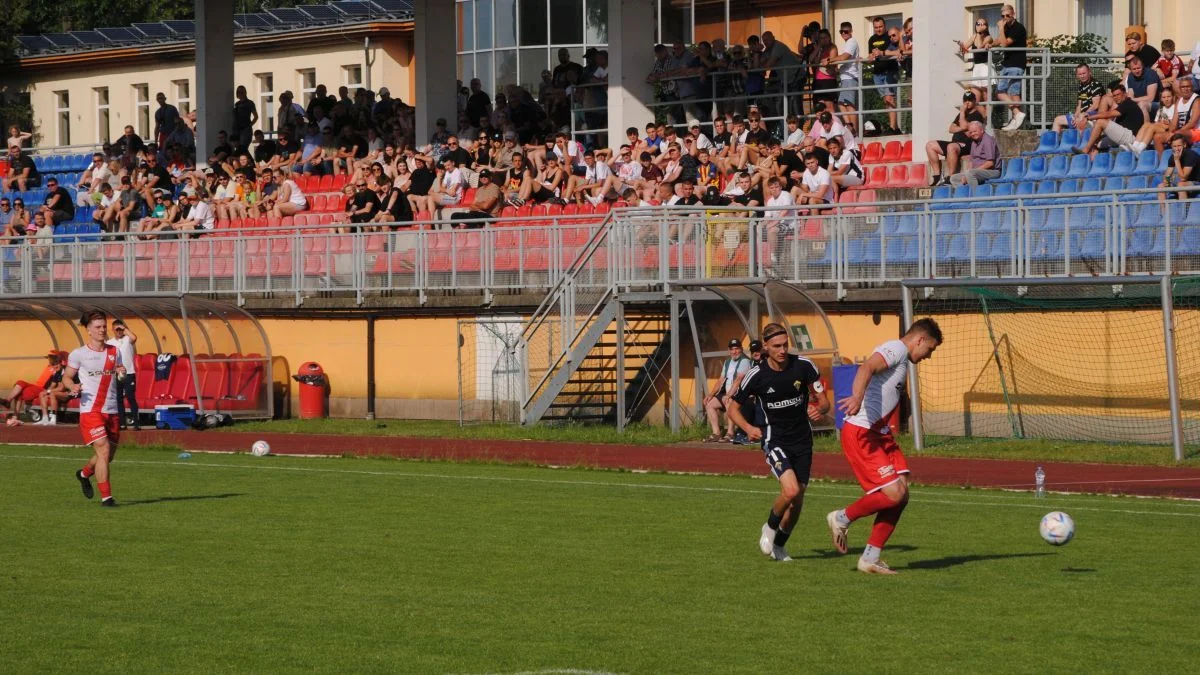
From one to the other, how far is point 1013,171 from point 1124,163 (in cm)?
221

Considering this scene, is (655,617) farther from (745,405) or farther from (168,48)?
(168,48)

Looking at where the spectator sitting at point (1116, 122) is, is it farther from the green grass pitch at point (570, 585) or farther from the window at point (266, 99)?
the window at point (266, 99)

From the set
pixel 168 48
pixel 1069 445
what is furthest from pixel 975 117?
pixel 168 48

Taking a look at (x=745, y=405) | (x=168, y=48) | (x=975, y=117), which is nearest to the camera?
(x=745, y=405)

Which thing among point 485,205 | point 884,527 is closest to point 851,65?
point 485,205

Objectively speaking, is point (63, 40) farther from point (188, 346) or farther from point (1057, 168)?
point (1057, 168)

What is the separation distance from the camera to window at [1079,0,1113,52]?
129 ft

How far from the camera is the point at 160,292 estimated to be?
33250 mm

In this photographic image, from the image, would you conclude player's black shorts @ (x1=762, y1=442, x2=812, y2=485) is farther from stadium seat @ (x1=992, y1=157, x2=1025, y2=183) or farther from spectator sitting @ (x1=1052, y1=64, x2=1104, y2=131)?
spectator sitting @ (x1=1052, y1=64, x2=1104, y2=131)

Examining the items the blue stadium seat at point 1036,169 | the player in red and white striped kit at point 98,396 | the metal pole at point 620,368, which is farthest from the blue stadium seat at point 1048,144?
the player in red and white striped kit at point 98,396

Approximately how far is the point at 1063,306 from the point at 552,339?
8220 mm

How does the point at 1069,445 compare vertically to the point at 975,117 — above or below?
below

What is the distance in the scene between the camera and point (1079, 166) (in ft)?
87.6

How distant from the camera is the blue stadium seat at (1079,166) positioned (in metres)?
26.5
